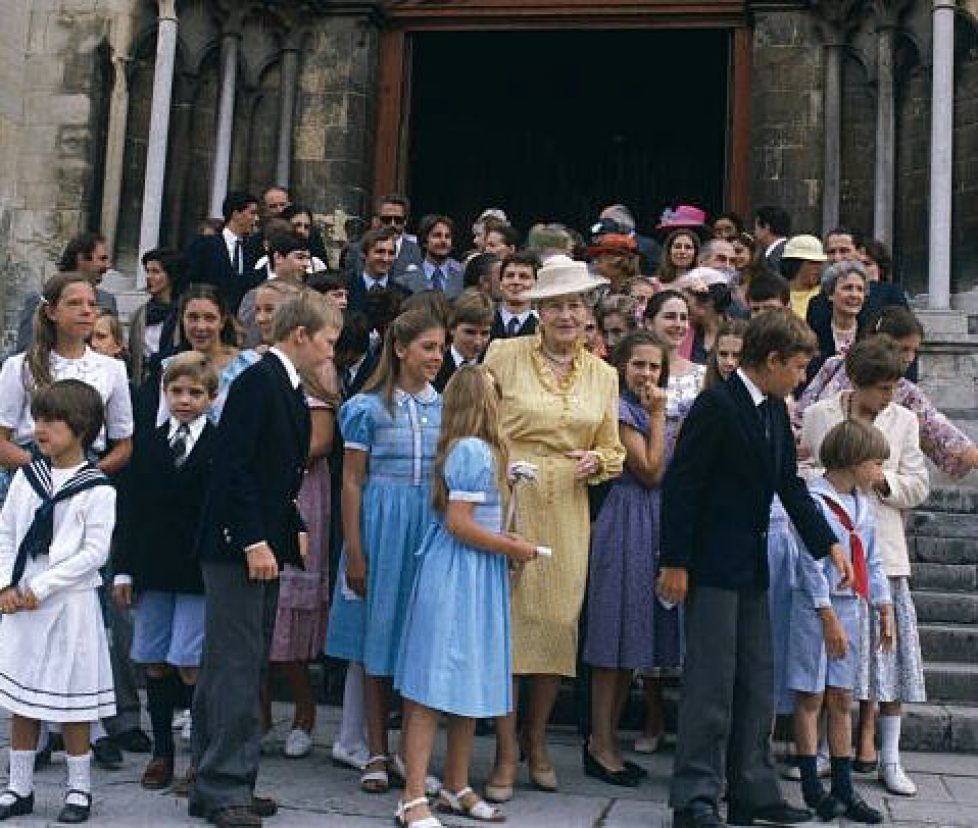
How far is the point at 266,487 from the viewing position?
15.0 ft

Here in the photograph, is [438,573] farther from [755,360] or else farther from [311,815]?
[755,360]

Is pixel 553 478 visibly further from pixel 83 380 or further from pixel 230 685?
pixel 83 380

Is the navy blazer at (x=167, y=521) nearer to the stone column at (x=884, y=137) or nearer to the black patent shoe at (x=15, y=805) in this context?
the black patent shoe at (x=15, y=805)

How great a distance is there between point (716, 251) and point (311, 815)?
4805 millimetres

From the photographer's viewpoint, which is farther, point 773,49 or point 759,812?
point 773,49

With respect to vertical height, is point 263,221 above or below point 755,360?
above

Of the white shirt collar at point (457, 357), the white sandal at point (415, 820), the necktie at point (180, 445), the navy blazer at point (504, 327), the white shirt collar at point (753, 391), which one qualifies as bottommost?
the white sandal at point (415, 820)

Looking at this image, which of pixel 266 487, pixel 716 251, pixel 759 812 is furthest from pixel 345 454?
pixel 716 251

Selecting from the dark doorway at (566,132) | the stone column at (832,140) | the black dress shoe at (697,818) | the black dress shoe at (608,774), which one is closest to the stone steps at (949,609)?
the black dress shoe at (608,774)

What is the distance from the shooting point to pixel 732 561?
459cm

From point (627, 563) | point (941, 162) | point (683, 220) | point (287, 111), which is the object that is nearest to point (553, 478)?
point (627, 563)

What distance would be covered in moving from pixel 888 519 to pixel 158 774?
312cm

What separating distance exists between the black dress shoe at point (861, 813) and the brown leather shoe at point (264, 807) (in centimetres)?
205

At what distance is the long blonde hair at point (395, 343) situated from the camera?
5020 mm
